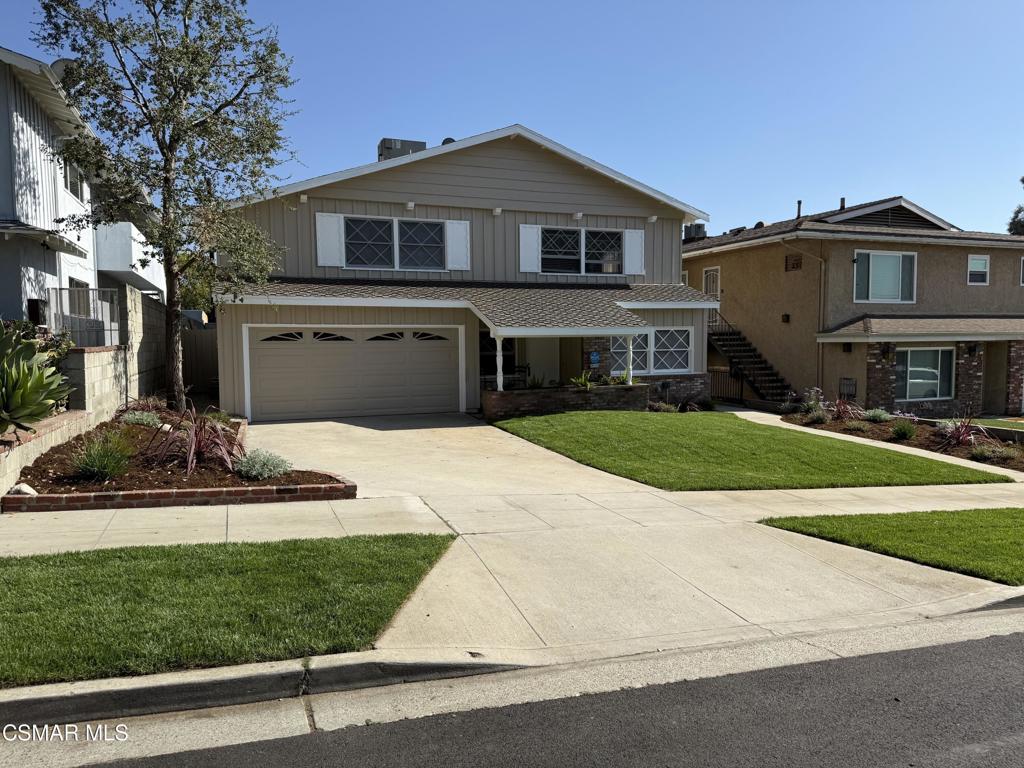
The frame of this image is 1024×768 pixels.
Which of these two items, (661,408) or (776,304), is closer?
(661,408)

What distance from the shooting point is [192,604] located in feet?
16.4

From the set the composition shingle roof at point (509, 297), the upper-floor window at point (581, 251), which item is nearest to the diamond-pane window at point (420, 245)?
the composition shingle roof at point (509, 297)

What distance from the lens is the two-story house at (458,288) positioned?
671 inches

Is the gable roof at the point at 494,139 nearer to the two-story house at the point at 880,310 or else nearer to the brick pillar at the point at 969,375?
the two-story house at the point at 880,310

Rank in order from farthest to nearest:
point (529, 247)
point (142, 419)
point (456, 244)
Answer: point (529, 247)
point (456, 244)
point (142, 419)

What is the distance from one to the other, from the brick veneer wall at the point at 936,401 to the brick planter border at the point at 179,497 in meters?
17.4

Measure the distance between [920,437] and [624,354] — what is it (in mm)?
7638

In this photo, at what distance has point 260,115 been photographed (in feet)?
44.1

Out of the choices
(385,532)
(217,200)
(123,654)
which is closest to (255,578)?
(123,654)

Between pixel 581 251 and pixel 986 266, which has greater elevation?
pixel 581 251

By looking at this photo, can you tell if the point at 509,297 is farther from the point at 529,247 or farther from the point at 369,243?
the point at 369,243

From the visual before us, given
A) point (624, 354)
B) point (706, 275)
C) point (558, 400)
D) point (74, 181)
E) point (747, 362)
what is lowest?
point (558, 400)

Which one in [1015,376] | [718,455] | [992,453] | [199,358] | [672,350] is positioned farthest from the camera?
[199,358]

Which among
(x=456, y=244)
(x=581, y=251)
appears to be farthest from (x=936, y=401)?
(x=456, y=244)
